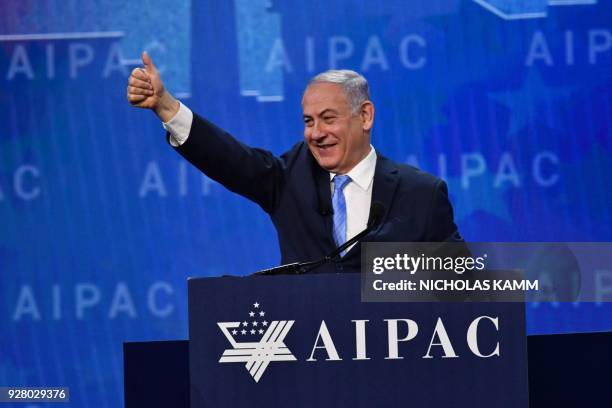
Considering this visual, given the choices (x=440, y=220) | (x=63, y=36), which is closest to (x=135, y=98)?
(x=440, y=220)

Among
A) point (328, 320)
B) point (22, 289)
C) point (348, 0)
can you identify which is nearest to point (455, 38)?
point (348, 0)

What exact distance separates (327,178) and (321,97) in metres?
0.21

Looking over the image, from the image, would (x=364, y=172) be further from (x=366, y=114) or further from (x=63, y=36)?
(x=63, y=36)

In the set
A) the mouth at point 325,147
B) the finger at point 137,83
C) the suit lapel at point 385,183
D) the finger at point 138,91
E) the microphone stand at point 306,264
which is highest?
the finger at point 137,83

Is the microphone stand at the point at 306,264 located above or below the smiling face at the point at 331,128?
below

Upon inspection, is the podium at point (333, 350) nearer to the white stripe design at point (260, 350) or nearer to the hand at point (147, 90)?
the white stripe design at point (260, 350)

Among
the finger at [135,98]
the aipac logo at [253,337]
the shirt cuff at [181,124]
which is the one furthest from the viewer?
the shirt cuff at [181,124]

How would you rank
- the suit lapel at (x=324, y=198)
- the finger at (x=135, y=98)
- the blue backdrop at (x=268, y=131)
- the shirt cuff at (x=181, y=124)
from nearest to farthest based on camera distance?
the finger at (x=135, y=98) < the shirt cuff at (x=181, y=124) < the suit lapel at (x=324, y=198) < the blue backdrop at (x=268, y=131)

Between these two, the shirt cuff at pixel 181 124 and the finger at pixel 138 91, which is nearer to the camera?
the finger at pixel 138 91

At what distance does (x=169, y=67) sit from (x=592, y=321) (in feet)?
6.68

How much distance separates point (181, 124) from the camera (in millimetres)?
2391

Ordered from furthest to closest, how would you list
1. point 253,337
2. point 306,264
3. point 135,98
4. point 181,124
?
point 181,124 < point 135,98 < point 306,264 < point 253,337

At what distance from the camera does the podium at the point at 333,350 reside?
1.90 meters

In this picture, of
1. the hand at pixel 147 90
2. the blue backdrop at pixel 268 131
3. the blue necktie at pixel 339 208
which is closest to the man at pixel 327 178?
the blue necktie at pixel 339 208
